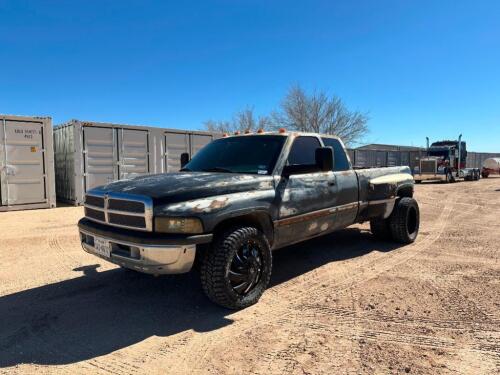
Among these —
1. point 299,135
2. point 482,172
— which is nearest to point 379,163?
point 482,172

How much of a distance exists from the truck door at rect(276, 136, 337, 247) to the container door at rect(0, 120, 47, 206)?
972 centimetres

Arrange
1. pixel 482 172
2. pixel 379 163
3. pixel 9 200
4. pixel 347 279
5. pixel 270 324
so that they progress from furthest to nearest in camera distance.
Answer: pixel 482 172 → pixel 379 163 → pixel 9 200 → pixel 347 279 → pixel 270 324

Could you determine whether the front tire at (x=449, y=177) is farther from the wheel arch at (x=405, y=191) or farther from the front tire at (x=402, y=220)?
the front tire at (x=402, y=220)

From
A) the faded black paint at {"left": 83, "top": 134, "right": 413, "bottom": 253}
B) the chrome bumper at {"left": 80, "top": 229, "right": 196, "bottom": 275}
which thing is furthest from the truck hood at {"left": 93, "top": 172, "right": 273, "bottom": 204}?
the chrome bumper at {"left": 80, "top": 229, "right": 196, "bottom": 275}

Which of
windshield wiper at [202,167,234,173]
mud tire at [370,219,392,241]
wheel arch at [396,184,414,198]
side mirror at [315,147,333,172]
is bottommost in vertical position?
mud tire at [370,219,392,241]

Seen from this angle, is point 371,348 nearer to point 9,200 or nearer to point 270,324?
point 270,324

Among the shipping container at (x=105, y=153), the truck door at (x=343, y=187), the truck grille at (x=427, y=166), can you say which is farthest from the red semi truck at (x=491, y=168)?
the truck door at (x=343, y=187)

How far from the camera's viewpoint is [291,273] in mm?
5266

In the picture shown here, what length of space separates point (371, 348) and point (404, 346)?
11.2 inches

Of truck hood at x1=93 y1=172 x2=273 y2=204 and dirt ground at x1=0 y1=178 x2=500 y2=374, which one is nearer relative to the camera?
dirt ground at x1=0 y1=178 x2=500 y2=374

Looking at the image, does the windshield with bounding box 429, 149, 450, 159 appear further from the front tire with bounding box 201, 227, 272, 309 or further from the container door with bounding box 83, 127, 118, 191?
the front tire with bounding box 201, 227, 272, 309

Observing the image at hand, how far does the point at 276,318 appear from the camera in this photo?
3811 millimetres

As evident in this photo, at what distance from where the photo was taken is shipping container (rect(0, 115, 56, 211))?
11234mm

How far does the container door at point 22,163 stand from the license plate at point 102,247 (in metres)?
9.08
